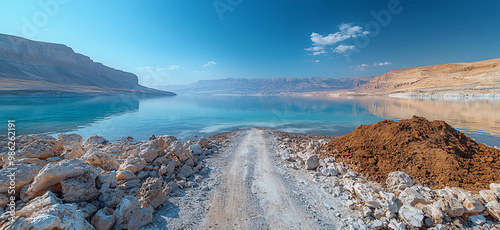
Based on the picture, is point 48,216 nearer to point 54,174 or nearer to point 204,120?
point 54,174

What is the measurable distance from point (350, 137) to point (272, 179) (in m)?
5.37

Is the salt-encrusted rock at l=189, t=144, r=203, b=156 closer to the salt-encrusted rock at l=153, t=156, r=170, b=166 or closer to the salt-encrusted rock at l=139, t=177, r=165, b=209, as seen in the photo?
the salt-encrusted rock at l=153, t=156, r=170, b=166

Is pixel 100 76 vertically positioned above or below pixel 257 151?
above

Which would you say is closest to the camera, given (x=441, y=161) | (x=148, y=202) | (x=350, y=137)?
(x=148, y=202)

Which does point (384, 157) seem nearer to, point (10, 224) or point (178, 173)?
point (178, 173)

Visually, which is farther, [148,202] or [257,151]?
[257,151]

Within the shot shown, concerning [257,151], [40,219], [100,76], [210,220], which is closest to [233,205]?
[210,220]

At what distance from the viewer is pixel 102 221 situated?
12.0ft

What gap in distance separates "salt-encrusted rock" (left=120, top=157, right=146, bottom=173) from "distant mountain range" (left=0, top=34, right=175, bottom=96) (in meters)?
94.8

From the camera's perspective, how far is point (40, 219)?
109 inches

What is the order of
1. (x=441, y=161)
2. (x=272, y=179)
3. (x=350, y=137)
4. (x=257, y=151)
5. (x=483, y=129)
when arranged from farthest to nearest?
(x=483, y=129), (x=257, y=151), (x=350, y=137), (x=272, y=179), (x=441, y=161)

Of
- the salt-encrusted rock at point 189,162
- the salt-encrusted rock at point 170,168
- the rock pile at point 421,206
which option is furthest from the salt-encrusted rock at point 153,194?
the rock pile at point 421,206

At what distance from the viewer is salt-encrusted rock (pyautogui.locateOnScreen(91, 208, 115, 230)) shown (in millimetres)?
3626

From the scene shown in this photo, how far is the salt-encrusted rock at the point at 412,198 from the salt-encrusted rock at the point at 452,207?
0.32 metres
